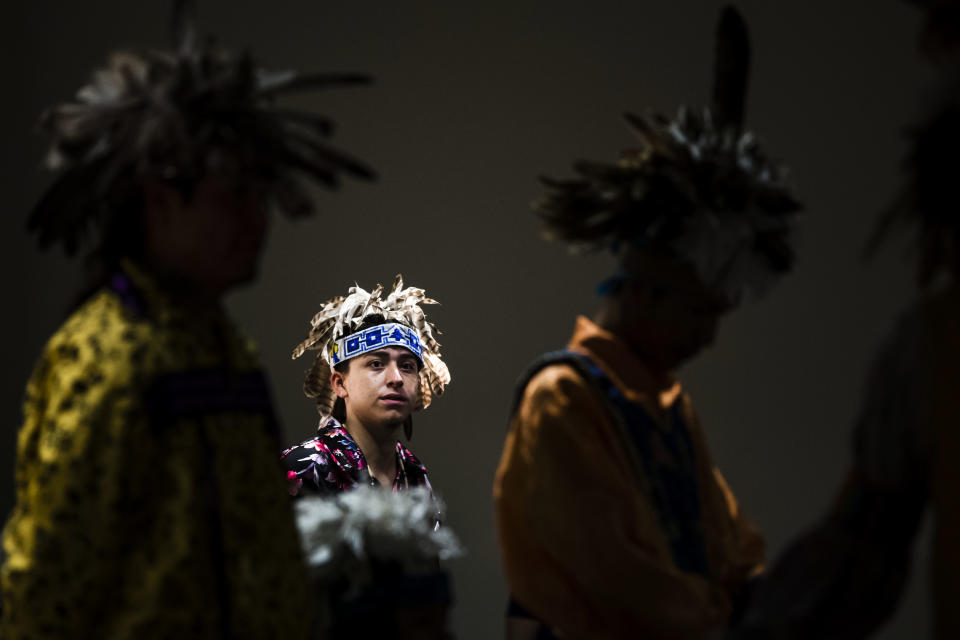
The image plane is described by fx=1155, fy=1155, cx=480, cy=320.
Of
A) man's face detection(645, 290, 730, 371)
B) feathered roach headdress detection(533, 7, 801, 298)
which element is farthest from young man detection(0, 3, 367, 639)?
man's face detection(645, 290, 730, 371)

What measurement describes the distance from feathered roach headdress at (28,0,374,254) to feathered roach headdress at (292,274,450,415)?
194 centimetres

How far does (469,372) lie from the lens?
492 cm

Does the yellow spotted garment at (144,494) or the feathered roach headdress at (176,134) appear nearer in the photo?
the yellow spotted garment at (144,494)

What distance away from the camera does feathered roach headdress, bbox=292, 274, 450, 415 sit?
388 centimetres

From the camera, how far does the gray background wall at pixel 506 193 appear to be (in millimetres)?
4230

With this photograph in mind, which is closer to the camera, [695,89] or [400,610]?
[400,610]

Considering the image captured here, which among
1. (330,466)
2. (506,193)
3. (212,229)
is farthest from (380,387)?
(212,229)

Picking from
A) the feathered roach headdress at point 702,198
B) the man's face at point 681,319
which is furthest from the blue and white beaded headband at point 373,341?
the man's face at point 681,319

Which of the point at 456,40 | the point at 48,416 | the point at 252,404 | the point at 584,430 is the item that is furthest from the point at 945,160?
the point at 456,40

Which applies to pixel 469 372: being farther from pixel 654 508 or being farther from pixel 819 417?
Answer: pixel 654 508

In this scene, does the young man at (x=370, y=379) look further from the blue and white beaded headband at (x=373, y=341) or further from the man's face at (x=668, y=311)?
the man's face at (x=668, y=311)

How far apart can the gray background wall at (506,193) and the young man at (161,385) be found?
2.66 metres

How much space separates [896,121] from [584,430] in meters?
2.52

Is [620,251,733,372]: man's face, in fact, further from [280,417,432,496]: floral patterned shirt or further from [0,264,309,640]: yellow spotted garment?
[280,417,432,496]: floral patterned shirt
